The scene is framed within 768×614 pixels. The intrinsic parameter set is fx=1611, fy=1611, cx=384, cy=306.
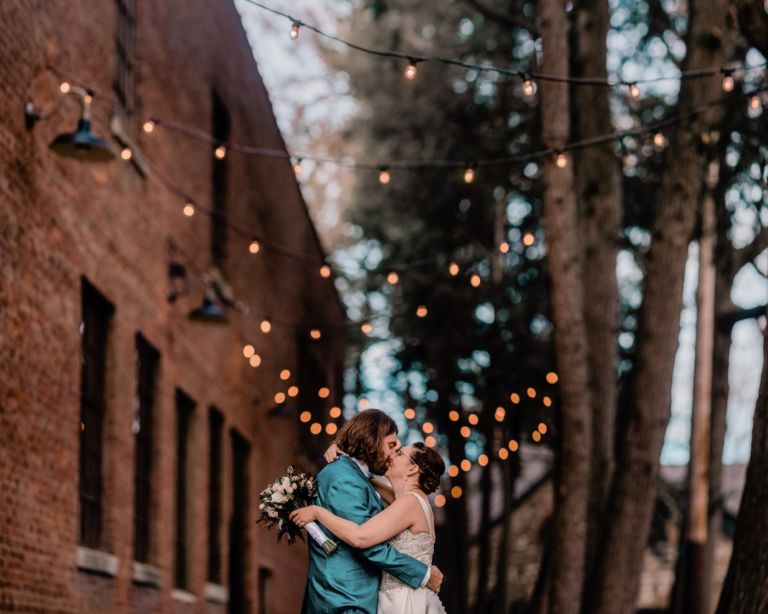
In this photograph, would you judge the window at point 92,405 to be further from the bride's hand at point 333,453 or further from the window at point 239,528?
the window at point 239,528

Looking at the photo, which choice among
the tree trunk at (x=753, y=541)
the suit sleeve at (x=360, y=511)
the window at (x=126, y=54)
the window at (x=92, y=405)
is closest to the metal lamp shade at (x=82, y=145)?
the window at (x=92, y=405)

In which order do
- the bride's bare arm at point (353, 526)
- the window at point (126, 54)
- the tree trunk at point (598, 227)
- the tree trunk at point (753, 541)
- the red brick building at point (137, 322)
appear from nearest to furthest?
the bride's bare arm at point (353, 526), the tree trunk at point (753, 541), the red brick building at point (137, 322), the window at point (126, 54), the tree trunk at point (598, 227)

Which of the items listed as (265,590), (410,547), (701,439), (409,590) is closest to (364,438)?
(410,547)

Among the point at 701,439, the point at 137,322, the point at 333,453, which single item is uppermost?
the point at 701,439

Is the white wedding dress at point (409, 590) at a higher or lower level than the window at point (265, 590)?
lower

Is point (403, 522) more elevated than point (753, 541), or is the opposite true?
point (753, 541)

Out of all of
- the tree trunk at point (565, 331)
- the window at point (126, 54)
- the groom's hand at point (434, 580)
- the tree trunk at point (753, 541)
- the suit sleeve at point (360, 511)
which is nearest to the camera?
the suit sleeve at point (360, 511)

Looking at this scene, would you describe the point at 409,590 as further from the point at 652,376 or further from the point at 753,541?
the point at 652,376

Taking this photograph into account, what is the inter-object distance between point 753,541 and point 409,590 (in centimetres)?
340

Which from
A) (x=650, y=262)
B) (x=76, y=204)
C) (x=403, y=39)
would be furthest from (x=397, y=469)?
(x=403, y=39)

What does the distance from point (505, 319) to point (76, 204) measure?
1562cm

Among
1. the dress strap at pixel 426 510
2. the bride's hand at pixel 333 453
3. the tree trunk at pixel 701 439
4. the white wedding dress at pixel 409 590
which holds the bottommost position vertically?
the white wedding dress at pixel 409 590

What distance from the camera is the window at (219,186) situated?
19922 millimetres

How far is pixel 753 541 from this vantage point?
405 inches
